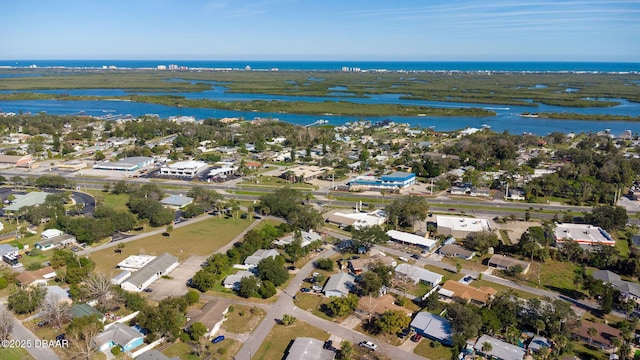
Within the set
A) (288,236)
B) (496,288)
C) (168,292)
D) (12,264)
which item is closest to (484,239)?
(496,288)

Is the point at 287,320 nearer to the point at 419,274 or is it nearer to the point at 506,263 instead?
the point at 419,274

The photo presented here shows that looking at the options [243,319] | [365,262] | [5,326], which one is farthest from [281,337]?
[5,326]

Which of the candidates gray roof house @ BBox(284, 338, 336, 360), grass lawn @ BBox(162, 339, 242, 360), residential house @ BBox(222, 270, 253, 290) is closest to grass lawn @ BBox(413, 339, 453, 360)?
gray roof house @ BBox(284, 338, 336, 360)

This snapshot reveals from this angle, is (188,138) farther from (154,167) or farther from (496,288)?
(496,288)

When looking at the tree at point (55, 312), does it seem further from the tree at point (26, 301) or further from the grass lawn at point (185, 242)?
the grass lawn at point (185, 242)

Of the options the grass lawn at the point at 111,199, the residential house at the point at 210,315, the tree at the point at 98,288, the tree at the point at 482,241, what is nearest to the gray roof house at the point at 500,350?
the tree at the point at 482,241

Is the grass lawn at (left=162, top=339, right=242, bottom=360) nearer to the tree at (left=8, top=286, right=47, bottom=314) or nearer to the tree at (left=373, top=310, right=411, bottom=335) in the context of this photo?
the tree at (left=373, top=310, right=411, bottom=335)
